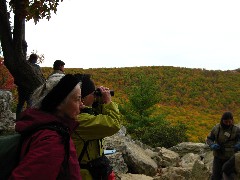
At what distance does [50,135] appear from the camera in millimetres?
1932

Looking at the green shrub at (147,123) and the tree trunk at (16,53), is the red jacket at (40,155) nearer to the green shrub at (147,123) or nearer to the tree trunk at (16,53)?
the tree trunk at (16,53)

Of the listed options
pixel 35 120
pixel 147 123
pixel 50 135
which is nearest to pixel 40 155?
pixel 50 135

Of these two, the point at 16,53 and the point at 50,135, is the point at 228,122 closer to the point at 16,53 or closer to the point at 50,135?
the point at 16,53

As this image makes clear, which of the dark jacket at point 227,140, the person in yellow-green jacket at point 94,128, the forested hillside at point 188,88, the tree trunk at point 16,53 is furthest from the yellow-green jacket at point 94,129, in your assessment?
the forested hillside at point 188,88

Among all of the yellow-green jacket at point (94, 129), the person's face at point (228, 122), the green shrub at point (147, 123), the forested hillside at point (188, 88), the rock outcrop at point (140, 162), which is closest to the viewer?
the yellow-green jacket at point (94, 129)

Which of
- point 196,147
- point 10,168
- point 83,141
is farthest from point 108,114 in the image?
point 196,147

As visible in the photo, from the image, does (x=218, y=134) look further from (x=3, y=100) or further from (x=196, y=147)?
(x=196, y=147)

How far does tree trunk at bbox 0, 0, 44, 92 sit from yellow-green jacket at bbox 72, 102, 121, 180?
458cm

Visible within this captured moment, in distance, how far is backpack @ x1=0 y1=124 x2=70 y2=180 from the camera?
191 cm

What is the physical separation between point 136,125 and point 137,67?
3631 centimetres

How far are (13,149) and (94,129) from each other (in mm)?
1376

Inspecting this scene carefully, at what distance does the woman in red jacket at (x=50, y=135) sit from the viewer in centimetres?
186

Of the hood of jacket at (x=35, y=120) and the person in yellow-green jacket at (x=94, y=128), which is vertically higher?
the hood of jacket at (x=35, y=120)

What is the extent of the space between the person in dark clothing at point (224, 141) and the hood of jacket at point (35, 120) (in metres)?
6.31
